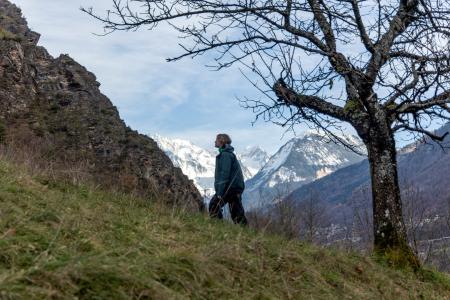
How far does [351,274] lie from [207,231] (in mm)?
2041

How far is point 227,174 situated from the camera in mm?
10555

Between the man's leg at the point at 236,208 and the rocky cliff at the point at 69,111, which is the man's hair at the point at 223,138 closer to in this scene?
the man's leg at the point at 236,208

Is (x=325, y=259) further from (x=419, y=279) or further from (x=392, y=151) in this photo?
(x=392, y=151)

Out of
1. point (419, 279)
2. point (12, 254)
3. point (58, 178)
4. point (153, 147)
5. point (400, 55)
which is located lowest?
point (419, 279)

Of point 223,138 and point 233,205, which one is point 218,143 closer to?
point 223,138

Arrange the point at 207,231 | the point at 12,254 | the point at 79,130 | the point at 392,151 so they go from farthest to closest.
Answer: the point at 79,130 < the point at 392,151 < the point at 207,231 < the point at 12,254

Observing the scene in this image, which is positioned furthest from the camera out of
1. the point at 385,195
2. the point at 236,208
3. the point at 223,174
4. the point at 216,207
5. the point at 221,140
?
the point at 221,140

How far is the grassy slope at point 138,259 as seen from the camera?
3572mm

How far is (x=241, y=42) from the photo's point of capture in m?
9.79

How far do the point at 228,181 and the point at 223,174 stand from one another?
17 cm

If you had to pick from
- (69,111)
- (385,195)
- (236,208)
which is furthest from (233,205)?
(69,111)

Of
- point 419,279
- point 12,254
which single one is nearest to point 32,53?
point 419,279

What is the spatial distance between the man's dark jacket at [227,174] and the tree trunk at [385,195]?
250 cm

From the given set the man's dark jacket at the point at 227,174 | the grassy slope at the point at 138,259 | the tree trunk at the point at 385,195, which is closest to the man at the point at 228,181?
the man's dark jacket at the point at 227,174
